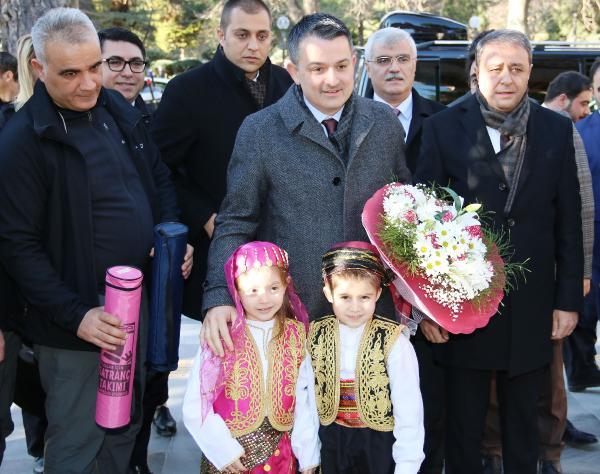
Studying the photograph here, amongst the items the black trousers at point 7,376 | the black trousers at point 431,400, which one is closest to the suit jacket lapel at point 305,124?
the black trousers at point 431,400

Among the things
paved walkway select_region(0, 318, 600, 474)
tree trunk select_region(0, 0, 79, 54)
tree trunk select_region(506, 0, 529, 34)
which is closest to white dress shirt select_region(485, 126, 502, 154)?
paved walkway select_region(0, 318, 600, 474)

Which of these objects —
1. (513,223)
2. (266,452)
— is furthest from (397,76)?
(266,452)

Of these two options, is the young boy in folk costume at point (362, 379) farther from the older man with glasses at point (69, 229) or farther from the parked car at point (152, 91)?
the parked car at point (152, 91)

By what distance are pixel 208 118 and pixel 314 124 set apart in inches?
40.5

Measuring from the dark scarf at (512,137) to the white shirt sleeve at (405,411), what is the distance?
2.75ft

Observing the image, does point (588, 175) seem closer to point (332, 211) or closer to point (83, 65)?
point (332, 211)

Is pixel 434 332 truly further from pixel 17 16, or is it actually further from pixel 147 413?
pixel 17 16

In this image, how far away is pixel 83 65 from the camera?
9.78 ft

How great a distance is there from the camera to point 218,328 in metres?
2.90

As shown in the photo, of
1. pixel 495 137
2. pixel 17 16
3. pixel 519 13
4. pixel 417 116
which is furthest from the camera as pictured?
pixel 519 13

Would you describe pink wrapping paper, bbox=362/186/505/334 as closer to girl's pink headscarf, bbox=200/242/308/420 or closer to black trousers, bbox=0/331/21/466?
girl's pink headscarf, bbox=200/242/308/420

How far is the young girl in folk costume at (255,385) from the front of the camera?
285cm

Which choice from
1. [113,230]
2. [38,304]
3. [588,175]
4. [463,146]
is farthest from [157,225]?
[588,175]

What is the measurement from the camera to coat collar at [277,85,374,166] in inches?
118
